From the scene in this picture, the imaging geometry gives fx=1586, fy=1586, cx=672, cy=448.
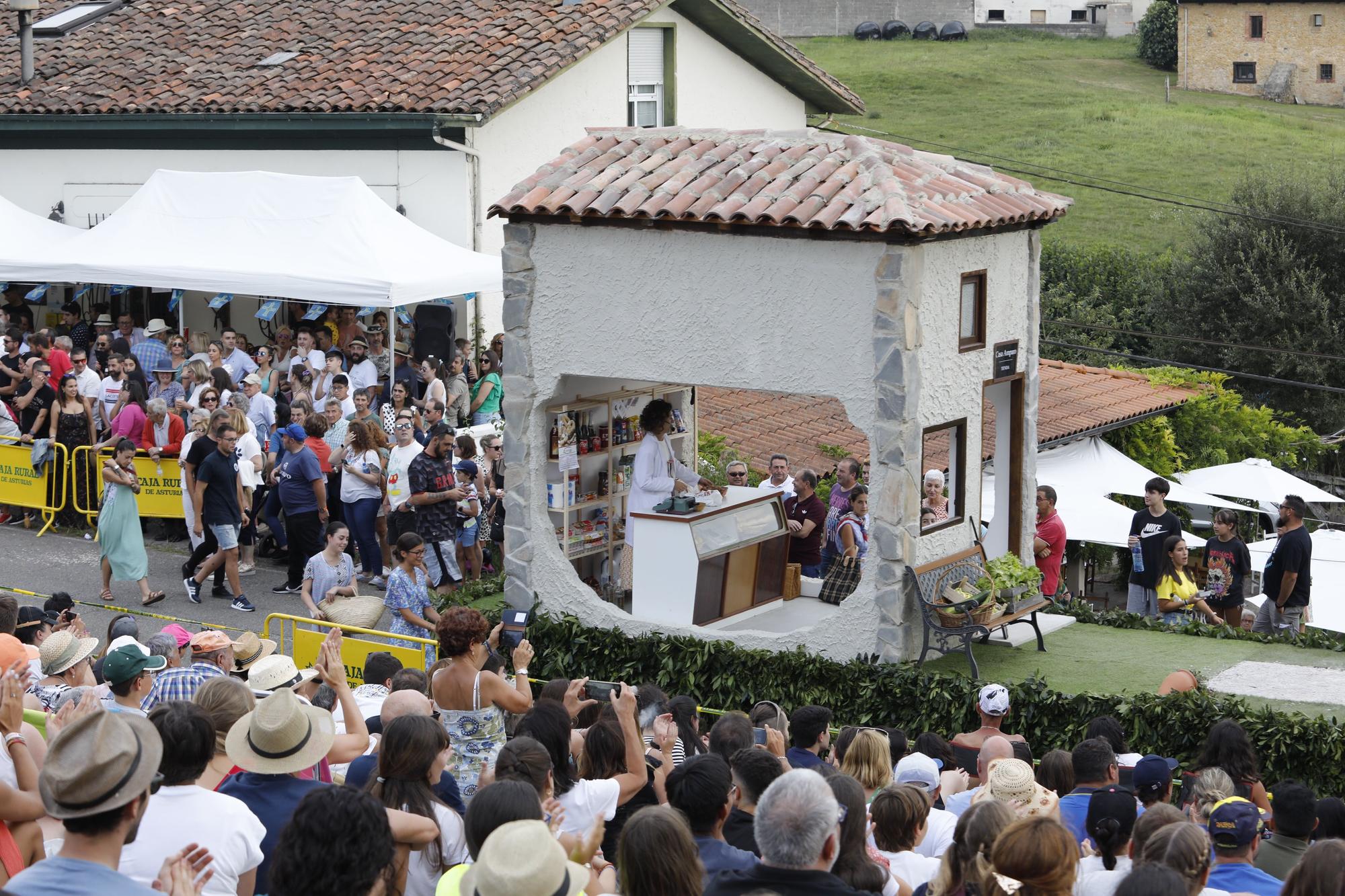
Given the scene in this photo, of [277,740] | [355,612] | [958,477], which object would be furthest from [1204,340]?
[277,740]

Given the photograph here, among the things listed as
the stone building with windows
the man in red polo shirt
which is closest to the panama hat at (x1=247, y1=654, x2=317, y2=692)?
the man in red polo shirt

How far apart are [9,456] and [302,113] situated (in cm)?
622

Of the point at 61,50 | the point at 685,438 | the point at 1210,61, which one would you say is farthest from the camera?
the point at 1210,61

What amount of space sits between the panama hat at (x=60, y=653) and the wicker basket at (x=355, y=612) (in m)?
3.40

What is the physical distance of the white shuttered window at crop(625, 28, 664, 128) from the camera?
23.8 m

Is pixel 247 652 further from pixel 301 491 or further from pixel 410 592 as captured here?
pixel 301 491

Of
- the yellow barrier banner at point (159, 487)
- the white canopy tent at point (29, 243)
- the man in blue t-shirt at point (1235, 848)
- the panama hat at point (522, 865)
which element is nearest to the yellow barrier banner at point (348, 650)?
the yellow barrier banner at point (159, 487)

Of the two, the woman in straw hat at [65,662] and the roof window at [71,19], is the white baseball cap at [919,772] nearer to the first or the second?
the woman in straw hat at [65,662]

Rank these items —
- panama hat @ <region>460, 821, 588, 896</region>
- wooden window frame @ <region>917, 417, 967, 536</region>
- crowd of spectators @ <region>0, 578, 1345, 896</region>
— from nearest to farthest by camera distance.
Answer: panama hat @ <region>460, 821, 588, 896</region>, crowd of spectators @ <region>0, 578, 1345, 896</region>, wooden window frame @ <region>917, 417, 967, 536</region>

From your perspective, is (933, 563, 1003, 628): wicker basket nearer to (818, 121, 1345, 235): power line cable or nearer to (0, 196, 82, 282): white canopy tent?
(0, 196, 82, 282): white canopy tent

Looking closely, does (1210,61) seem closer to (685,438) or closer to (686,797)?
(685,438)

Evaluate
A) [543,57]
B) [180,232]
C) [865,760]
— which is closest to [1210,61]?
[543,57]

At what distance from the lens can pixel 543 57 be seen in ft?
70.1

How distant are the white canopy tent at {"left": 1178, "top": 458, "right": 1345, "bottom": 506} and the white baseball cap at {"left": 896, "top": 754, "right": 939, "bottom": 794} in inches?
549
